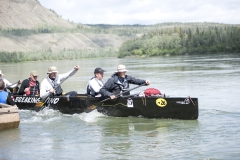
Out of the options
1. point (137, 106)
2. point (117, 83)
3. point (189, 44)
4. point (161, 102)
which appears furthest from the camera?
point (189, 44)

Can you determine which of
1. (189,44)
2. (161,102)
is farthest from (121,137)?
(189,44)

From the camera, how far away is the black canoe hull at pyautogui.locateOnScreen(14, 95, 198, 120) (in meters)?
12.8

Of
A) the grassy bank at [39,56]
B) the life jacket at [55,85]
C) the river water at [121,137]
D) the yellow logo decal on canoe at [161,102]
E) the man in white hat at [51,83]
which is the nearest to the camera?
the river water at [121,137]

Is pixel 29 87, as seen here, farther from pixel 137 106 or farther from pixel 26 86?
pixel 137 106

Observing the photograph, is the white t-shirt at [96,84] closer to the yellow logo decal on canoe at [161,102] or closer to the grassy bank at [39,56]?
the yellow logo decal on canoe at [161,102]

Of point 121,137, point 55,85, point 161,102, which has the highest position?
point 55,85

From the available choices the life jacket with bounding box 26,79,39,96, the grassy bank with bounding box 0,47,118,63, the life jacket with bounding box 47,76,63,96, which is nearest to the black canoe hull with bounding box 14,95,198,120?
the life jacket with bounding box 47,76,63,96

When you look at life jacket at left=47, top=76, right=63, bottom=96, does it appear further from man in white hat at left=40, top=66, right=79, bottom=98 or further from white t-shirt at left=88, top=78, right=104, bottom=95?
white t-shirt at left=88, top=78, right=104, bottom=95

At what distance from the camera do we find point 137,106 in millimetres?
13594

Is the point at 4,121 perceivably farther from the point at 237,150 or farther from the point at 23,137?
the point at 237,150

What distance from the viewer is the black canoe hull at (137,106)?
505 inches

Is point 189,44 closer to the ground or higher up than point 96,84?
higher up

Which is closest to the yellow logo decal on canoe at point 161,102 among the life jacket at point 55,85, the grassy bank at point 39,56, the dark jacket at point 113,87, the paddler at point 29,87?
the dark jacket at point 113,87

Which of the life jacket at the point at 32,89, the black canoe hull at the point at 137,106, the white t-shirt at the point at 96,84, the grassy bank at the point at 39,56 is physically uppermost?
the white t-shirt at the point at 96,84
